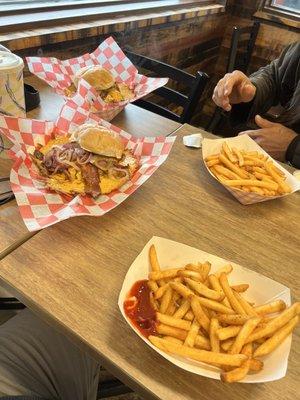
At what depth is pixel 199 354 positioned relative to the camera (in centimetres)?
66

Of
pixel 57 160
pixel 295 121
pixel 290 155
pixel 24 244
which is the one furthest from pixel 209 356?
pixel 295 121

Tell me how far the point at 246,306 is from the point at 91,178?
1.86 ft

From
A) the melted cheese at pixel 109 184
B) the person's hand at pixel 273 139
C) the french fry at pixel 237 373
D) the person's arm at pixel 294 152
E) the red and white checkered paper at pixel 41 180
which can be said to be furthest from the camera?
the person's hand at pixel 273 139

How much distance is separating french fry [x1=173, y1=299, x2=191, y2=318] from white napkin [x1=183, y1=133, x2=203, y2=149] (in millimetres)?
801

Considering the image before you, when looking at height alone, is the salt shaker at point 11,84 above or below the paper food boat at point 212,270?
above

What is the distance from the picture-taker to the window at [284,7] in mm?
3801

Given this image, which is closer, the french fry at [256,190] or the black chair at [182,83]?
the french fry at [256,190]

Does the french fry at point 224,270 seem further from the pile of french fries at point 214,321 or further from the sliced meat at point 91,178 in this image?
the sliced meat at point 91,178

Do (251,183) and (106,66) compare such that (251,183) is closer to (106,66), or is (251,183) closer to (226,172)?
(226,172)

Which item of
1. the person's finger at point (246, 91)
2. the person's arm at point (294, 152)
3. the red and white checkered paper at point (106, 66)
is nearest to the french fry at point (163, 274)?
the red and white checkered paper at point (106, 66)

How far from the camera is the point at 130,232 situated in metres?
0.99

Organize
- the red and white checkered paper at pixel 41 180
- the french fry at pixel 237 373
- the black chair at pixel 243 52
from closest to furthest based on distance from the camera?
the french fry at pixel 237 373 → the red and white checkered paper at pixel 41 180 → the black chair at pixel 243 52

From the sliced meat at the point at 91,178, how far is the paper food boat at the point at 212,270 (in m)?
0.27

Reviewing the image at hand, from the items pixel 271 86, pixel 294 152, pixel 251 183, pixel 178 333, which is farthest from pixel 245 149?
pixel 271 86
